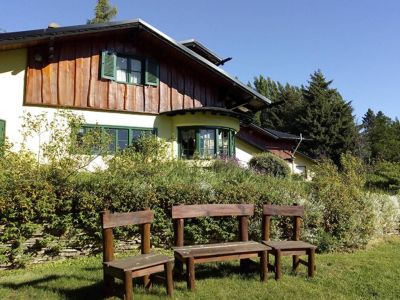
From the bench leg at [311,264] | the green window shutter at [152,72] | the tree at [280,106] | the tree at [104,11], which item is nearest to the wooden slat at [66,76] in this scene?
the green window shutter at [152,72]

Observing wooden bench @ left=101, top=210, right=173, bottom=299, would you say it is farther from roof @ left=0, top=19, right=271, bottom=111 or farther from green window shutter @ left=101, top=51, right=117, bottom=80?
green window shutter @ left=101, top=51, right=117, bottom=80

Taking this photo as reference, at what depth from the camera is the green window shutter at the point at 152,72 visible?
16.3 metres

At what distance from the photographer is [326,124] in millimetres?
40531

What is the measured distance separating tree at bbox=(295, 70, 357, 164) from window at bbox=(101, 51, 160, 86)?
24610 mm

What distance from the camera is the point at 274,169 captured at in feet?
56.4

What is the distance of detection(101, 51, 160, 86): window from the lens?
15.5 meters

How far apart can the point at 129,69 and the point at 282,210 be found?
35.9 ft

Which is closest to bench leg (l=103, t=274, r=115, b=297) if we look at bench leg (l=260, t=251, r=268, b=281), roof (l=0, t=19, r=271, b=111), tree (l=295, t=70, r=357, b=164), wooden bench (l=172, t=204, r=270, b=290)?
wooden bench (l=172, t=204, r=270, b=290)

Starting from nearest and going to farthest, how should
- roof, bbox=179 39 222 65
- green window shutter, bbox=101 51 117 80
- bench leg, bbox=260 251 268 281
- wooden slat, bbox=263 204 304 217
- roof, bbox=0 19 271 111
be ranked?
bench leg, bbox=260 251 268 281
wooden slat, bbox=263 204 304 217
roof, bbox=0 19 271 111
green window shutter, bbox=101 51 117 80
roof, bbox=179 39 222 65

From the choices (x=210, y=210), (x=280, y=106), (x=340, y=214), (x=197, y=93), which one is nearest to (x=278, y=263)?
(x=210, y=210)

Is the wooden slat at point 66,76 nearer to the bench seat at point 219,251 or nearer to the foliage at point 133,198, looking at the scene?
the foliage at point 133,198

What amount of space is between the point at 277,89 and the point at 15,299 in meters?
56.4

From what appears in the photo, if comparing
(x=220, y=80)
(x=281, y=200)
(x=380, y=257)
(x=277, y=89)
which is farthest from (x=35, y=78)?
(x=277, y=89)

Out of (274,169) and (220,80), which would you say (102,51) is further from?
(274,169)
